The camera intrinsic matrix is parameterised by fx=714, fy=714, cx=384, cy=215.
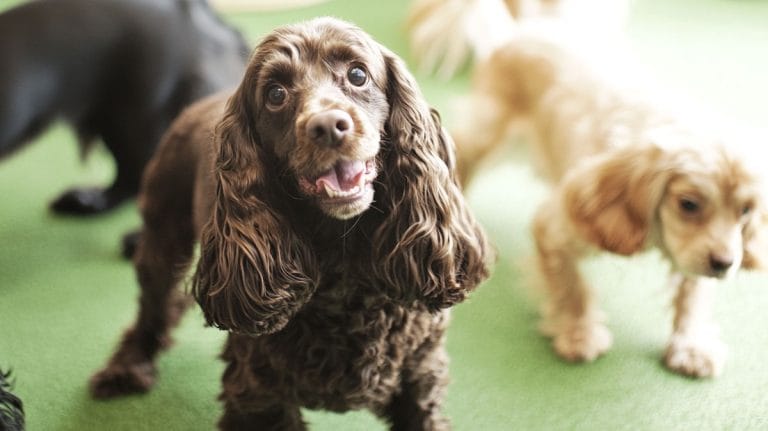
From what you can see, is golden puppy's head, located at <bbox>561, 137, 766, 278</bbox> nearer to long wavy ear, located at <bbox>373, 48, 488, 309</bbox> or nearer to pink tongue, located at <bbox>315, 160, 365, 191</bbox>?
long wavy ear, located at <bbox>373, 48, 488, 309</bbox>

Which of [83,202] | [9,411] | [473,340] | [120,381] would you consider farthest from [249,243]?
[83,202]

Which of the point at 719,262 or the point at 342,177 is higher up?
the point at 342,177

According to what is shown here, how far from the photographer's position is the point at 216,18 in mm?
2254

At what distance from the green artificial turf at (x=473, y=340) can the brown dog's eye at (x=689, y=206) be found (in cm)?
19

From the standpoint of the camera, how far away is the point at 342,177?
1.19 m

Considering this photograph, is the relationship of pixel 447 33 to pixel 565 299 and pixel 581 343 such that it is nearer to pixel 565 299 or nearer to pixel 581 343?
pixel 565 299

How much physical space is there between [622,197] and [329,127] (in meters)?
0.95

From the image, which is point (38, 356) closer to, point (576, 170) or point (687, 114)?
point (576, 170)

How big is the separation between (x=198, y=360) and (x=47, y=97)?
2.98ft

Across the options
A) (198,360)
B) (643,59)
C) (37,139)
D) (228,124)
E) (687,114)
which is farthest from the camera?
(643,59)

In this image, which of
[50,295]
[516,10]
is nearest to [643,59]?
[516,10]

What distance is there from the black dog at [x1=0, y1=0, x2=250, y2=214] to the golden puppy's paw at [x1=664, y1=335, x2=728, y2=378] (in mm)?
1498

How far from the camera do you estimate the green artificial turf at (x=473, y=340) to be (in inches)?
73.5

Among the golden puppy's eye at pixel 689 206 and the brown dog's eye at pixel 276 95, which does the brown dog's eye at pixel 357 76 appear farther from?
the golden puppy's eye at pixel 689 206
